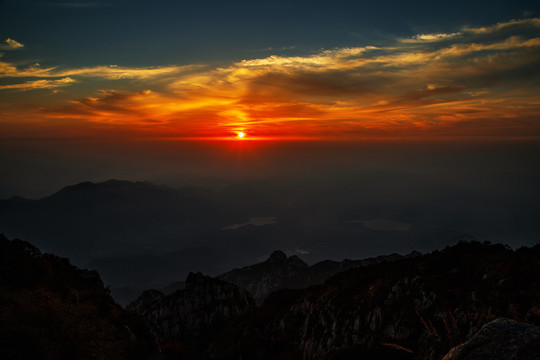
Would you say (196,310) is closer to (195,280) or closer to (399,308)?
(195,280)

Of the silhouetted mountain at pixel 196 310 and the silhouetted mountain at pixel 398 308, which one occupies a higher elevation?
the silhouetted mountain at pixel 398 308

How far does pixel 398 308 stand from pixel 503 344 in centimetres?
2701

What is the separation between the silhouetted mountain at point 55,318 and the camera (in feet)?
49.4

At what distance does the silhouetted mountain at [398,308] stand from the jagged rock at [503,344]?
9.86 metres

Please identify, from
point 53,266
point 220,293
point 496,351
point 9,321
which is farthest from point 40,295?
point 220,293

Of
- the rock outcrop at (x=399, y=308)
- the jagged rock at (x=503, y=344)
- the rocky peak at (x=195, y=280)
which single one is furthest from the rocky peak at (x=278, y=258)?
the jagged rock at (x=503, y=344)

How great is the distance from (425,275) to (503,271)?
7.59 m

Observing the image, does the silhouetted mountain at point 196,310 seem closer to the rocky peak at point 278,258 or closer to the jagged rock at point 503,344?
the jagged rock at point 503,344

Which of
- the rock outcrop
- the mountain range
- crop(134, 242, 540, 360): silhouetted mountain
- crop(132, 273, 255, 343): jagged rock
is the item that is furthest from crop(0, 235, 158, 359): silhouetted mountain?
crop(132, 273, 255, 343): jagged rock

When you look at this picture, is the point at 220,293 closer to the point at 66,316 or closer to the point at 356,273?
the point at 356,273

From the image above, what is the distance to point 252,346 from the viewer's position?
4175 centimetres

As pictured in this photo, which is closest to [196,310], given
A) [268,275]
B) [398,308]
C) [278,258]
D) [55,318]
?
[398,308]

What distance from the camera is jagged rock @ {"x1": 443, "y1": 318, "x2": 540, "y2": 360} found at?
6.64 metres

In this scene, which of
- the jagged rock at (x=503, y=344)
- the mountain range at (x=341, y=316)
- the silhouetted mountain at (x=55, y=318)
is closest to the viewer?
the jagged rock at (x=503, y=344)
